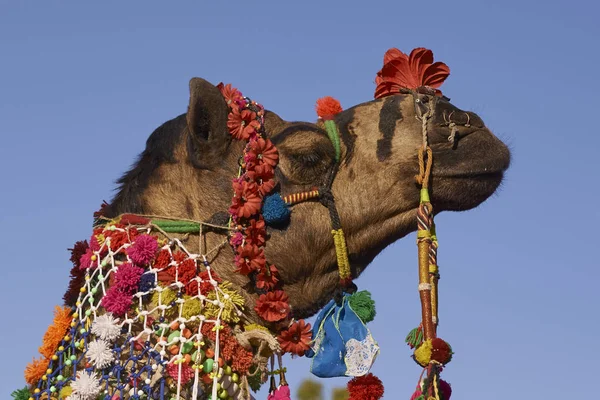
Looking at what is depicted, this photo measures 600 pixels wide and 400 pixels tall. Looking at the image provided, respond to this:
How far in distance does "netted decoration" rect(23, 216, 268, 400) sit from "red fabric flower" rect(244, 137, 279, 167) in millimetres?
632

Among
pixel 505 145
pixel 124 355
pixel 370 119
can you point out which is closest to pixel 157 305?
pixel 124 355

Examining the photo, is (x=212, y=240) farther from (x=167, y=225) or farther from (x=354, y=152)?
(x=354, y=152)

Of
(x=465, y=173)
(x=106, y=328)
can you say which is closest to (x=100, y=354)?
(x=106, y=328)

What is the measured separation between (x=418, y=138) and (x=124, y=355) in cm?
215

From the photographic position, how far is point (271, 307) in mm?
6172

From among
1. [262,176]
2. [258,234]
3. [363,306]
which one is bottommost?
[363,306]

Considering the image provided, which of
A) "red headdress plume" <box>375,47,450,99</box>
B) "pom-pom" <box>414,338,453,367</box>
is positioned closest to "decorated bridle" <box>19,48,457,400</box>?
"pom-pom" <box>414,338,453,367</box>

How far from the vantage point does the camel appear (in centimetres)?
639

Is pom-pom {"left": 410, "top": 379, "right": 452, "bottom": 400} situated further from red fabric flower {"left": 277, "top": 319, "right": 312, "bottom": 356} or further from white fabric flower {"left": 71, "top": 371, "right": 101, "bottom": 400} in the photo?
white fabric flower {"left": 71, "top": 371, "right": 101, "bottom": 400}

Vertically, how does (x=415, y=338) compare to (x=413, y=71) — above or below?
below

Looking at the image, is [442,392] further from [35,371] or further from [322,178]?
[35,371]

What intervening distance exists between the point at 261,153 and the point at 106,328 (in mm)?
1411

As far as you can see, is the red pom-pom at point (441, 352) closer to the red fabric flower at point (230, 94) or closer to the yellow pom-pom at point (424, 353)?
the yellow pom-pom at point (424, 353)

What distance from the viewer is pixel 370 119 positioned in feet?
22.0
